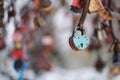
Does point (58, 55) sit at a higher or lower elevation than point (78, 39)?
lower

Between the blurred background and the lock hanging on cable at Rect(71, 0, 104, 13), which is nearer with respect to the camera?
the lock hanging on cable at Rect(71, 0, 104, 13)

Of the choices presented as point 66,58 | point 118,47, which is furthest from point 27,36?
point 118,47

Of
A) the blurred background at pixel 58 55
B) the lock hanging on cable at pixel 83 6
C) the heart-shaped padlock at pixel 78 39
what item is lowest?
the blurred background at pixel 58 55

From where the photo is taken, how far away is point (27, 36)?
71.7 inches

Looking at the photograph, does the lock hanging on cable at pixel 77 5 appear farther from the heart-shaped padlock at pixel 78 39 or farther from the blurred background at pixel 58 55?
the blurred background at pixel 58 55

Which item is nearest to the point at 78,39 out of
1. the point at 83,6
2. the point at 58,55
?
the point at 83,6

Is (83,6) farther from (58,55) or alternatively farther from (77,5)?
(58,55)

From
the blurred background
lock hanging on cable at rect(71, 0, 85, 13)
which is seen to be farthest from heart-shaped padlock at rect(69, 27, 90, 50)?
the blurred background

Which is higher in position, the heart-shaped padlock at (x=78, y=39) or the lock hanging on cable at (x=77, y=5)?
the lock hanging on cable at (x=77, y=5)

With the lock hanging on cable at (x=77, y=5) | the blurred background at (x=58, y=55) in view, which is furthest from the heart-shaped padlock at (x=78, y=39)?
the blurred background at (x=58, y=55)

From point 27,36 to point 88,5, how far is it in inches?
45.0

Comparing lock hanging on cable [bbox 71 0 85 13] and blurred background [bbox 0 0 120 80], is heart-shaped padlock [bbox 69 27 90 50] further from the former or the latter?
blurred background [bbox 0 0 120 80]

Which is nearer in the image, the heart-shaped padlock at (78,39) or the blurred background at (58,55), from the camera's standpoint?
the heart-shaped padlock at (78,39)

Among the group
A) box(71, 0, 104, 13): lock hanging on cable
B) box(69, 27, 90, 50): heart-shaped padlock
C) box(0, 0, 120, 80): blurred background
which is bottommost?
box(0, 0, 120, 80): blurred background
